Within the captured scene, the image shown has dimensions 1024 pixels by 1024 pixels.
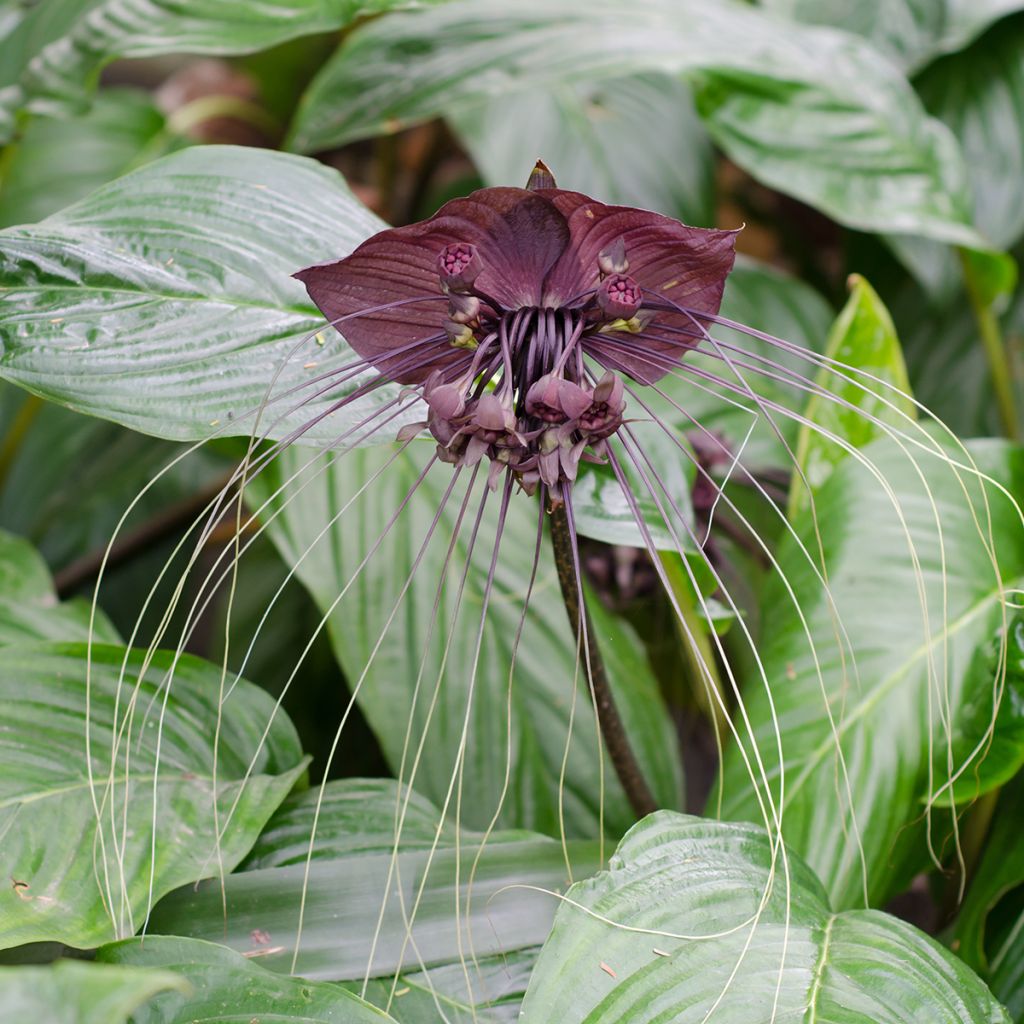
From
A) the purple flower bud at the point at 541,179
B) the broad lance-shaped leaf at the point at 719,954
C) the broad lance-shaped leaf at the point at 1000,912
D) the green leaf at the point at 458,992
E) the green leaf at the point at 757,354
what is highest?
the purple flower bud at the point at 541,179

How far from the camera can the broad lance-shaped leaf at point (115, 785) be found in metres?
0.54

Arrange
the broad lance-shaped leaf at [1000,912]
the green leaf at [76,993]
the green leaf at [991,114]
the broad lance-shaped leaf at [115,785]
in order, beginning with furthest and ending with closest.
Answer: the green leaf at [991,114], the broad lance-shaped leaf at [1000,912], the broad lance-shaped leaf at [115,785], the green leaf at [76,993]

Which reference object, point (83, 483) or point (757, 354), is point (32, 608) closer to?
point (83, 483)

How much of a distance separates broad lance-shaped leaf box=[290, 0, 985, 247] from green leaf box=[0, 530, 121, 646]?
0.45m

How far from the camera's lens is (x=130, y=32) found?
867 millimetres

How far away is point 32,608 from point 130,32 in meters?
0.47

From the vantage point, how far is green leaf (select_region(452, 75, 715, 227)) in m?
1.18

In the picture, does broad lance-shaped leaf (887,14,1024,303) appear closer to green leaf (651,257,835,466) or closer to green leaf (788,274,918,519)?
green leaf (651,257,835,466)

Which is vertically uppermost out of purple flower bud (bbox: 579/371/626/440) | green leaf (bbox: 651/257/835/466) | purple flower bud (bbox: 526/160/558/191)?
purple flower bud (bbox: 526/160/558/191)

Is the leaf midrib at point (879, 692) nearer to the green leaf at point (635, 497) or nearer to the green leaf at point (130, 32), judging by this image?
the green leaf at point (635, 497)

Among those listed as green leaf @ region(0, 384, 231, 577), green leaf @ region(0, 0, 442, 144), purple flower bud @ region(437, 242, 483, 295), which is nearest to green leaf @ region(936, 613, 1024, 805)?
purple flower bud @ region(437, 242, 483, 295)

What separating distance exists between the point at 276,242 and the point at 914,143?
662 millimetres

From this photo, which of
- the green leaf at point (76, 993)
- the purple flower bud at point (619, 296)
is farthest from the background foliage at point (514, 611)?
the purple flower bud at point (619, 296)

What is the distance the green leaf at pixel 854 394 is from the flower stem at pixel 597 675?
0.84 ft
